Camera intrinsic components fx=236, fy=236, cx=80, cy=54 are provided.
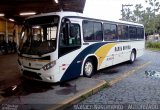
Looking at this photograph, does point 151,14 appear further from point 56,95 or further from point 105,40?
point 56,95

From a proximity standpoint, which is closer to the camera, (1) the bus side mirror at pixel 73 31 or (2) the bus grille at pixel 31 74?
(2) the bus grille at pixel 31 74

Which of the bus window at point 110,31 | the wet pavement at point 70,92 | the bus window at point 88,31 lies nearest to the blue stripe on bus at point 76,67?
the wet pavement at point 70,92

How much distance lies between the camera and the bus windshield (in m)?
8.21

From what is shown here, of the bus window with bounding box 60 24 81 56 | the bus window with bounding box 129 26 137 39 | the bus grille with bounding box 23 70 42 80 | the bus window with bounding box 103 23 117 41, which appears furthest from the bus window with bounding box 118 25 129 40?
the bus grille with bounding box 23 70 42 80

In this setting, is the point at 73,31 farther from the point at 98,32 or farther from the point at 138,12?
the point at 138,12

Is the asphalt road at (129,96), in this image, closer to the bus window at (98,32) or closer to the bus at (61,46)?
the bus at (61,46)

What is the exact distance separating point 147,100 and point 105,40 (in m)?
4.78

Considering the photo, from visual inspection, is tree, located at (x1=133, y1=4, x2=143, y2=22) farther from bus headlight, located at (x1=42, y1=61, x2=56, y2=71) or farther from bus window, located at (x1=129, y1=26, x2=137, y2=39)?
bus headlight, located at (x1=42, y1=61, x2=56, y2=71)

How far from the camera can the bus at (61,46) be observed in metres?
8.13

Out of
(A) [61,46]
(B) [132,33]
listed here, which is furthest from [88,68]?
(B) [132,33]

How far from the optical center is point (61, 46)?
8.22 meters

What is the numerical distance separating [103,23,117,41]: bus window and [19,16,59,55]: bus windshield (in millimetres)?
3455

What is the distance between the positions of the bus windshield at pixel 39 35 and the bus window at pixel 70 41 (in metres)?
0.29

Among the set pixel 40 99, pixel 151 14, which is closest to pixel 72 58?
pixel 40 99
